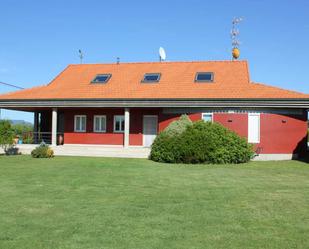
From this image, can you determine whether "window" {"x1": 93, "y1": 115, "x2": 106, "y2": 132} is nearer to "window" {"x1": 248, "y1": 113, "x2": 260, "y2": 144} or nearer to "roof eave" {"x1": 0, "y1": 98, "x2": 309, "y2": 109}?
"roof eave" {"x1": 0, "y1": 98, "x2": 309, "y2": 109}

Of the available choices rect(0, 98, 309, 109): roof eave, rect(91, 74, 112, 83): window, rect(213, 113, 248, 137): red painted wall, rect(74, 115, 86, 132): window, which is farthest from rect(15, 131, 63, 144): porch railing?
rect(213, 113, 248, 137): red painted wall

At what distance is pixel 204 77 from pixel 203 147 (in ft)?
26.5

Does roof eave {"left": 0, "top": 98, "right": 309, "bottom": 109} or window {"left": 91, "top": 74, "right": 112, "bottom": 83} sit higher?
window {"left": 91, "top": 74, "right": 112, "bottom": 83}

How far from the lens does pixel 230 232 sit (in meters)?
7.29

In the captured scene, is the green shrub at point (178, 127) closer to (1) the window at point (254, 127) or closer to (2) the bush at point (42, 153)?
(1) the window at point (254, 127)

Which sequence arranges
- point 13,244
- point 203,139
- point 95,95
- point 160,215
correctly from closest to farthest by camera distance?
1. point 13,244
2. point 160,215
3. point 203,139
4. point 95,95

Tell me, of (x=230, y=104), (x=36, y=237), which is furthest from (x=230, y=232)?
(x=230, y=104)

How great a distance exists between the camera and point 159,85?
27.7 meters

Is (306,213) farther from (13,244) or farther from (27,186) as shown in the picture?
(27,186)

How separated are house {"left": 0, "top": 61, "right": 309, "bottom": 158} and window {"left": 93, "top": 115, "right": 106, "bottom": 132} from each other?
66 mm

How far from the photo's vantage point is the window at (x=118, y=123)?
2912 cm

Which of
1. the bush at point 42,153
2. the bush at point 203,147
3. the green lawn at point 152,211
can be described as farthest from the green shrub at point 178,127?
the green lawn at point 152,211

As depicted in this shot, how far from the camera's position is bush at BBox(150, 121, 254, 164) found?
68.7 feet

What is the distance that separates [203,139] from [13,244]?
1539 centimetres
